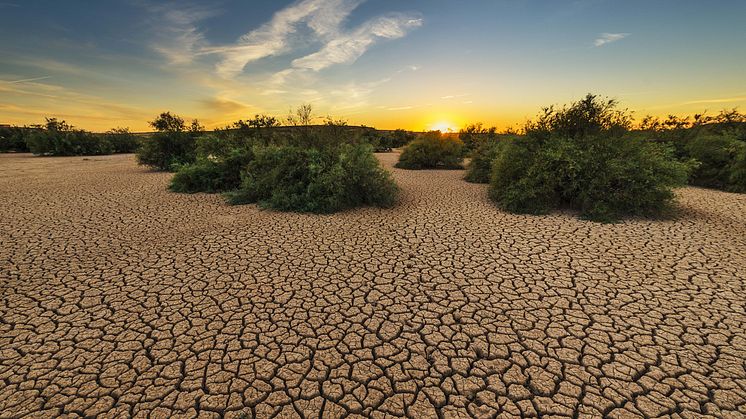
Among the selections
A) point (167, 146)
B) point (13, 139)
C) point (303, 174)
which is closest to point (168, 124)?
point (167, 146)

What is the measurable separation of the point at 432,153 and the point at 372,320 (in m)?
15.6

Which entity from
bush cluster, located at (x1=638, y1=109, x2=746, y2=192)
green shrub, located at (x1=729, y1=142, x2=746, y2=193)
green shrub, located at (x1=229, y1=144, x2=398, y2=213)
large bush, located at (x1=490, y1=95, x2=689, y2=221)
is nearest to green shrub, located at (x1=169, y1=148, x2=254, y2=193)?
green shrub, located at (x1=229, y1=144, x2=398, y2=213)

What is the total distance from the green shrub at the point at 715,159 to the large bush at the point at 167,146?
21.7 m

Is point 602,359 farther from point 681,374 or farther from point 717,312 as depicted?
point 717,312

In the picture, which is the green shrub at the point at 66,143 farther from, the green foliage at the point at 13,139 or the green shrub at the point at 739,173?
the green shrub at the point at 739,173

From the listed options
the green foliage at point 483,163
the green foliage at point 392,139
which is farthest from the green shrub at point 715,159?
the green foliage at point 392,139

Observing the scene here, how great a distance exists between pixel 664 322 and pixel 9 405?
6.20 metres

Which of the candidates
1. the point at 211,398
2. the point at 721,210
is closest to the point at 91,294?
the point at 211,398

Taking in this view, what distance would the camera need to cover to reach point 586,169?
321 inches

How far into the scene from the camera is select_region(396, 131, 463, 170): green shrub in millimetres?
18062

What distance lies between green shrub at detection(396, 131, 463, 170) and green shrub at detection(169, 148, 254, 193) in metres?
9.44

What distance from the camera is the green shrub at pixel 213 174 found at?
1083 cm

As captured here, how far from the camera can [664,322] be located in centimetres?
350

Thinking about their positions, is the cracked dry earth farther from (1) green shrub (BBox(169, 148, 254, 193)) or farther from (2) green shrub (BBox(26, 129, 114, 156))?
(2) green shrub (BBox(26, 129, 114, 156))
